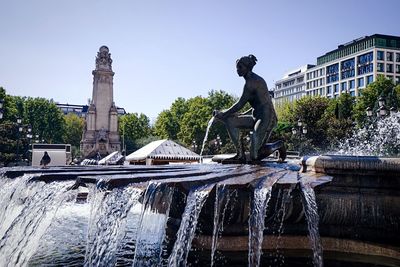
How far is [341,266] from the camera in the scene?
5418 millimetres

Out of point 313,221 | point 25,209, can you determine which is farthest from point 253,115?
point 25,209

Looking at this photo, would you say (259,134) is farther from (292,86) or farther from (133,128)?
(292,86)

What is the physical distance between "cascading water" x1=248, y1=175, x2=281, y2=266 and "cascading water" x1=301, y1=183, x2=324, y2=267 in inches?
16.9

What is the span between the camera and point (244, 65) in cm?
782

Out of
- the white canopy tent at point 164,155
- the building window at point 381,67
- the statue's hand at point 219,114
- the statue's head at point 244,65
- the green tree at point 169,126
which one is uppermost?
the building window at point 381,67

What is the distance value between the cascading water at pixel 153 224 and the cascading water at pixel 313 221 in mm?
1662

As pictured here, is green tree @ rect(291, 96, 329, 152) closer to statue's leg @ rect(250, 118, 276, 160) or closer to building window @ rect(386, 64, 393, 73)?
building window @ rect(386, 64, 393, 73)

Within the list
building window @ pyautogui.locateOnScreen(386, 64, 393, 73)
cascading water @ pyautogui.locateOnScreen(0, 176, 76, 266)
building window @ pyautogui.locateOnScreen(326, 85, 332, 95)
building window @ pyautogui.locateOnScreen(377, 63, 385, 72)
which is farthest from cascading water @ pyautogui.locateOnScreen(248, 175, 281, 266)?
building window @ pyautogui.locateOnScreen(326, 85, 332, 95)

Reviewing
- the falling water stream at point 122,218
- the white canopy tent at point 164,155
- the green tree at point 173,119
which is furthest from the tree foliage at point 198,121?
the falling water stream at point 122,218

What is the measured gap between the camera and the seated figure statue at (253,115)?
24.8 feet

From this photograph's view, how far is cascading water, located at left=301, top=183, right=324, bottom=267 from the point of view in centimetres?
476

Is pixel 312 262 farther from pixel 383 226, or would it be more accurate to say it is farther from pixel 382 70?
pixel 382 70

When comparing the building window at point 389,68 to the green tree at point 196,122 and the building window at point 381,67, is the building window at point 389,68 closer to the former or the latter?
the building window at point 381,67

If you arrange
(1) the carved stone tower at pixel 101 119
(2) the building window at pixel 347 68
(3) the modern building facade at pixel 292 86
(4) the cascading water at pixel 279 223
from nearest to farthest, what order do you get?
(4) the cascading water at pixel 279 223 → (1) the carved stone tower at pixel 101 119 → (2) the building window at pixel 347 68 → (3) the modern building facade at pixel 292 86
